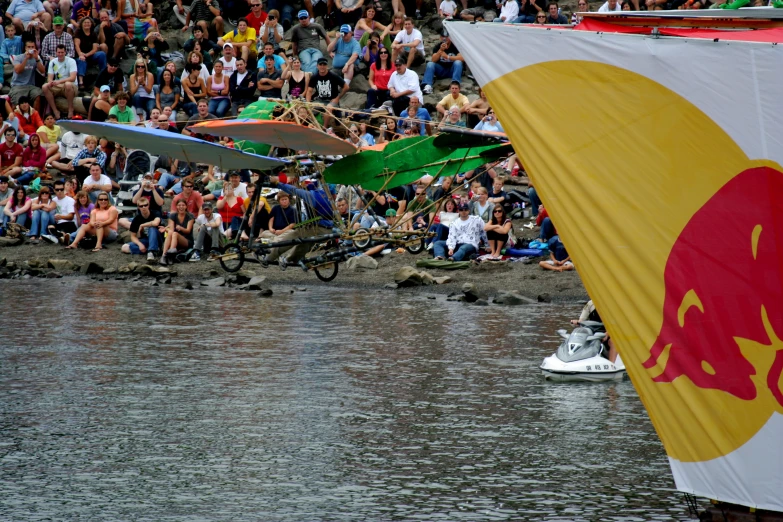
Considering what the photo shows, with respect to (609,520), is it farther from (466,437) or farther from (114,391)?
(114,391)

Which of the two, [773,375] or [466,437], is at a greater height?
[773,375]

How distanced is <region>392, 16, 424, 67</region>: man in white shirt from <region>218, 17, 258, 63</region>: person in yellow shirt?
353cm

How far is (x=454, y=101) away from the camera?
22344mm

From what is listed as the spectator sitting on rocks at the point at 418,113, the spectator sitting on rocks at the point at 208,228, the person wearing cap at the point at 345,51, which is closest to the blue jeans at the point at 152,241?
the spectator sitting on rocks at the point at 208,228

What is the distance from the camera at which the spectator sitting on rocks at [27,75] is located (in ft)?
84.9

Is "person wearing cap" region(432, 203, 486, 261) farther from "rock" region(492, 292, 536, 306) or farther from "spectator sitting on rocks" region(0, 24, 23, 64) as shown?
"spectator sitting on rocks" region(0, 24, 23, 64)

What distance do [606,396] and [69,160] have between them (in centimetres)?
1826

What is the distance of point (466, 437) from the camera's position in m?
7.56

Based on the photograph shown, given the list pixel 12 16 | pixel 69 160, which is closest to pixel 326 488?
pixel 69 160

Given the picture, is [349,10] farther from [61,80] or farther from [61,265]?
[61,265]

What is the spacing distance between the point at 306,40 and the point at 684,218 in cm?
2221

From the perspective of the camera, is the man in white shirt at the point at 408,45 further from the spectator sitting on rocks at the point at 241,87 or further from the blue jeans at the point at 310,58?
the spectator sitting on rocks at the point at 241,87

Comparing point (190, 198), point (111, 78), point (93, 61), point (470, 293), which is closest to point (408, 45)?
point (190, 198)

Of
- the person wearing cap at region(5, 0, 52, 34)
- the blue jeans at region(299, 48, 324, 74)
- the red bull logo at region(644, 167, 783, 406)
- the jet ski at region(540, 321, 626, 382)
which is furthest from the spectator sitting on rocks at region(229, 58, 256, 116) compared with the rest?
the red bull logo at region(644, 167, 783, 406)
